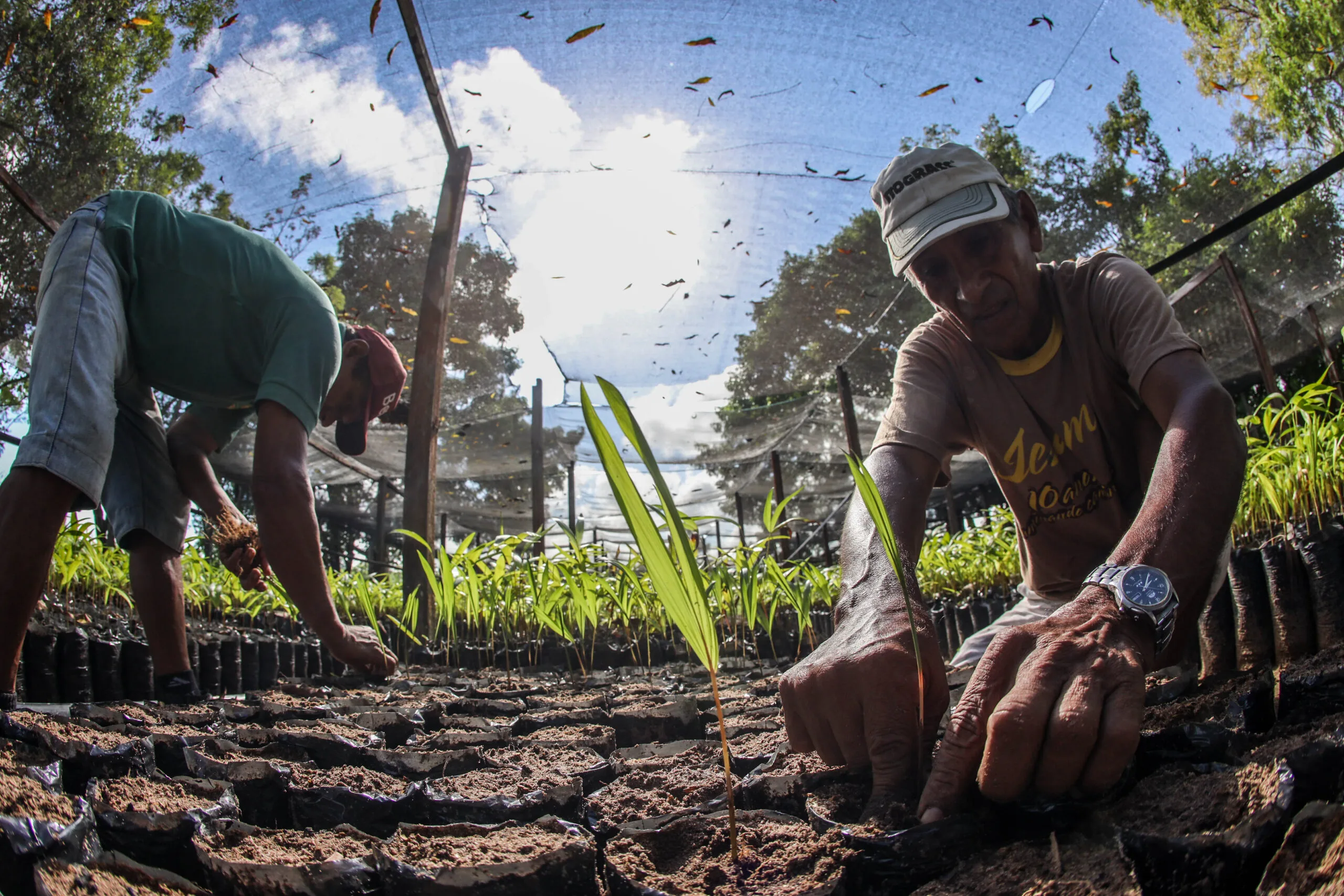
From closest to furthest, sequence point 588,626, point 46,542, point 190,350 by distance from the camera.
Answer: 1. point 46,542
2. point 190,350
3. point 588,626

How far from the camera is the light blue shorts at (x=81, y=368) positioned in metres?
1.28

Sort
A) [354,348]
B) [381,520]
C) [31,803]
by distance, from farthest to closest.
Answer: [381,520] → [354,348] → [31,803]

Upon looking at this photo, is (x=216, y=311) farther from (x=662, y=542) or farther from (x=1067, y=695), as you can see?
(x=1067, y=695)

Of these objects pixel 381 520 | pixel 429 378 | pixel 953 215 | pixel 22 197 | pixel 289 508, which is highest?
pixel 22 197

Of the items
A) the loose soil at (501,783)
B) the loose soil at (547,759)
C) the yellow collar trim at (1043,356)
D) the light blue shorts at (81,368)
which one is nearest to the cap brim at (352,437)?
the light blue shorts at (81,368)

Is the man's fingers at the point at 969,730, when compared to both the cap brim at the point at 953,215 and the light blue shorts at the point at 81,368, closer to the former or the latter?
the cap brim at the point at 953,215

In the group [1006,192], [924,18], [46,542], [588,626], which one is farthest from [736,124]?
[46,542]

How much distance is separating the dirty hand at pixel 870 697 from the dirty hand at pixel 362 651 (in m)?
1.45

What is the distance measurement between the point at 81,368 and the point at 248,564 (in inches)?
31.2

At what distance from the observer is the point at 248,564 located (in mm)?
2004

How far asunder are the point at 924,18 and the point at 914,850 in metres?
4.94

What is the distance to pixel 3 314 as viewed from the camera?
4.80 meters

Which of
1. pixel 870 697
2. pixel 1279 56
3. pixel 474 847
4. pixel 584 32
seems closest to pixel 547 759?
pixel 474 847

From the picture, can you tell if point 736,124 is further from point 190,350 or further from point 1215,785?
point 1215,785
